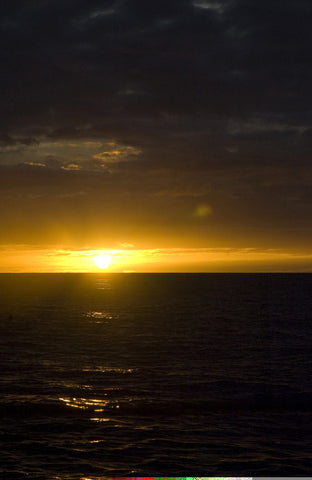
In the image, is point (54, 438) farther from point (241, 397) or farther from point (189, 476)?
point (241, 397)

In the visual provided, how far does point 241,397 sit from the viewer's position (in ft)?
107

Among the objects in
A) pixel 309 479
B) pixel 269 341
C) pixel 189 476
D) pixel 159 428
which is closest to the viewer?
pixel 309 479

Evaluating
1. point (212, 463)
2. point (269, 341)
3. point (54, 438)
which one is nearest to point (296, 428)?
point (212, 463)

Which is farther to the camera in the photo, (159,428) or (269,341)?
(269,341)

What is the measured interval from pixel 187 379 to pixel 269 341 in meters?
26.0

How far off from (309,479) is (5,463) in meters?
12.8

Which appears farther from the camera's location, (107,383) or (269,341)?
(269,341)

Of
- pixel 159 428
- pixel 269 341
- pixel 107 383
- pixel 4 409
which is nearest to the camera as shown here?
pixel 159 428

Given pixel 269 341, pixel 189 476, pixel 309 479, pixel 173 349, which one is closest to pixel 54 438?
pixel 189 476

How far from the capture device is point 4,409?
28984mm

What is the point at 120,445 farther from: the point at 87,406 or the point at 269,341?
the point at 269,341

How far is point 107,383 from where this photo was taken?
36.5 meters

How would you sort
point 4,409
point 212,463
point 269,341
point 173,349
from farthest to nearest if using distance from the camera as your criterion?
point 269,341 < point 173,349 < point 4,409 < point 212,463

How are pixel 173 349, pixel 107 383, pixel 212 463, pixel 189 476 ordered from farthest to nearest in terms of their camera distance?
pixel 173 349, pixel 107 383, pixel 212 463, pixel 189 476
